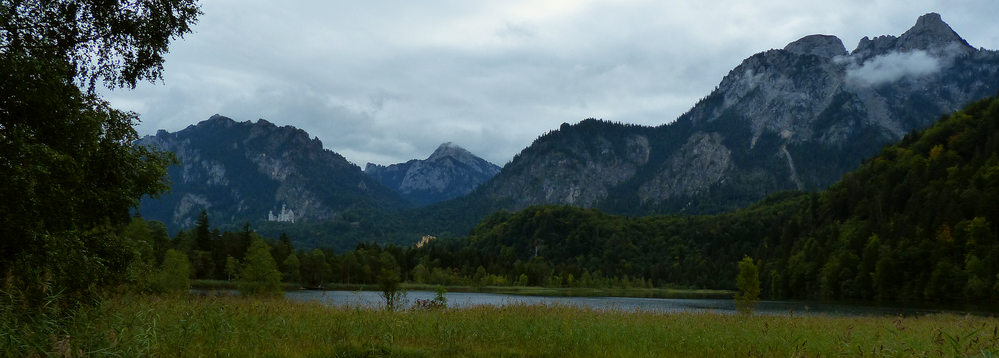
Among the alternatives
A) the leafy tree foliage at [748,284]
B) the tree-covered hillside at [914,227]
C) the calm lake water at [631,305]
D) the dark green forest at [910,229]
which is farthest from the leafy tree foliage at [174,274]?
the tree-covered hillside at [914,227]

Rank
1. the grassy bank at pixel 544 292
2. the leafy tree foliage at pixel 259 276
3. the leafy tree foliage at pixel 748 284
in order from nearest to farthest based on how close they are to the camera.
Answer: the leafy tree foliage at pixel 748 284 → the leafy tree foliage at pixel 259 276 → the grassy bank at pixel 544 292

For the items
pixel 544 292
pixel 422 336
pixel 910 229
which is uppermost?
pixel 910 229

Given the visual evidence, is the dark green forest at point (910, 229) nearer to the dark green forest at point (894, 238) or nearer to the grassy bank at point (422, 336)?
the dark green forest at point (894, 238)

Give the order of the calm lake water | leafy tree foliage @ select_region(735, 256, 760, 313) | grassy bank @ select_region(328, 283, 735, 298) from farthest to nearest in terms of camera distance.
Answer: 1. grassy bank @ select_region(328, 283, 735, 298)
2. leafy tree foliage @ select_region(735, 256, 760, 313)
3. the calm lake water

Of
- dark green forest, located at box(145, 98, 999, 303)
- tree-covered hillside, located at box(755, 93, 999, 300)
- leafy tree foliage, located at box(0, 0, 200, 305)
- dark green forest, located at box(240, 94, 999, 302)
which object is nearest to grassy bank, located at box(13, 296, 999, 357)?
leafy tree foliage, located at box(0, 0, 200, 305)

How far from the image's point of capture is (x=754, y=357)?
39.8ft

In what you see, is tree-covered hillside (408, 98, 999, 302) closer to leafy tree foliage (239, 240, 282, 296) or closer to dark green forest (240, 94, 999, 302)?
dark green forest (240, 94, 999, 302)

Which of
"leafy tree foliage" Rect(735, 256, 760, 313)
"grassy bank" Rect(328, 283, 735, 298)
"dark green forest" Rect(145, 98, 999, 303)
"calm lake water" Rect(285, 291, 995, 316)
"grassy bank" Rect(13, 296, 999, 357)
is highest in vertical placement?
"dark green forest" Rect(145, 98, 999, 303)

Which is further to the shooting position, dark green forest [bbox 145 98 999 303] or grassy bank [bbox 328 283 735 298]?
grassy bank [bbox 328 283 735 298]

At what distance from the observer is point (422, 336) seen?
1406cm

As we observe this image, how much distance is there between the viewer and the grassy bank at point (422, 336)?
10.3 m

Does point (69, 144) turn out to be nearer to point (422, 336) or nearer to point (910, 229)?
point (422, 336)

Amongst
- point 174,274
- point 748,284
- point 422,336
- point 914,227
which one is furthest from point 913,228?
point 422,336

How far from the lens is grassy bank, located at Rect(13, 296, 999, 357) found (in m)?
10.3
